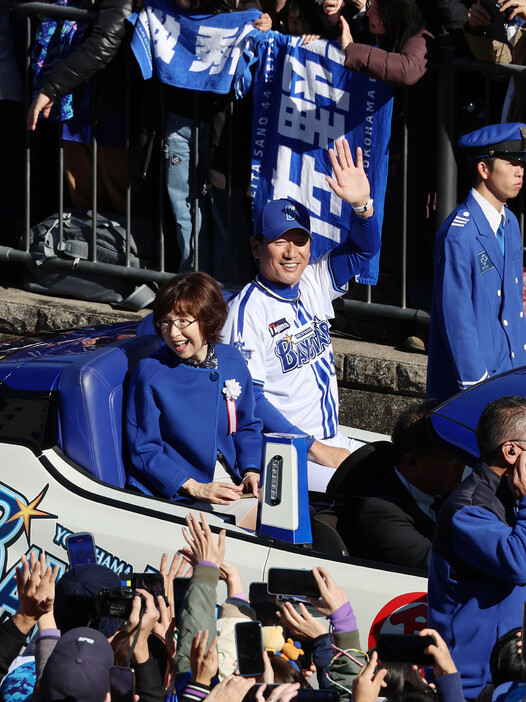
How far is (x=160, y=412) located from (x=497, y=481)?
1529 millimetres

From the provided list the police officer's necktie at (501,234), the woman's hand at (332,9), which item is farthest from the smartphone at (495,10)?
the police officer's necktie at (501,234)

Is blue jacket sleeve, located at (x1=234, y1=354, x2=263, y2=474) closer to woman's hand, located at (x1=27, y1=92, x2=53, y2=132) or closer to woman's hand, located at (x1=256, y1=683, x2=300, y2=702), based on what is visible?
woman's hand, located at (x1=256, y1=683, x2=300, y2=702)

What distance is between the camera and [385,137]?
625cm

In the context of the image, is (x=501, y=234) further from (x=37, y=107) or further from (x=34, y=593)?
(x=37, y=107)

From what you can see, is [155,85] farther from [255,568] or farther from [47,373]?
[255,568]

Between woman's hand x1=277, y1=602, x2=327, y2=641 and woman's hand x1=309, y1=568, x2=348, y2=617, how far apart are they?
0.05 metres

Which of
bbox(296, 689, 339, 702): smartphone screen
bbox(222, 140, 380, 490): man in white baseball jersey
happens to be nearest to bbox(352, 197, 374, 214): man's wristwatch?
bbox(222, 140, 380, 490): man in white baseball jersey

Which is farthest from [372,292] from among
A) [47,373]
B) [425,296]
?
[47,373]

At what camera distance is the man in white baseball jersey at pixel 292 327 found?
4.92m

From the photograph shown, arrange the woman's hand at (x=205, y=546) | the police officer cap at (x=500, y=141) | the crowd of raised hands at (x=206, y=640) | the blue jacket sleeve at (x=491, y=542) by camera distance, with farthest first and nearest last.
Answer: the police officer cap at (x=500, y=141), the woman's hand at (x=205, y=546), the blue jacket sleeve at (x=491, y=542), the crowd of raised hands at (x=206, y=640)

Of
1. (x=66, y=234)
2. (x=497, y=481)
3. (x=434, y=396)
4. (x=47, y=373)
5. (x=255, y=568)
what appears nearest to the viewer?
(x=497, y=481)

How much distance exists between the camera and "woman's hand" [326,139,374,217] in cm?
517

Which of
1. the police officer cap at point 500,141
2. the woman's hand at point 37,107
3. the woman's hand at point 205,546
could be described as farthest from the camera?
the woman's hand at point 37,107

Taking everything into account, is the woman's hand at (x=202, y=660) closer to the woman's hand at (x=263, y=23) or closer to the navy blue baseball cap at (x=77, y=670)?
the navy blue baseball cap at (x=77, y=670)
